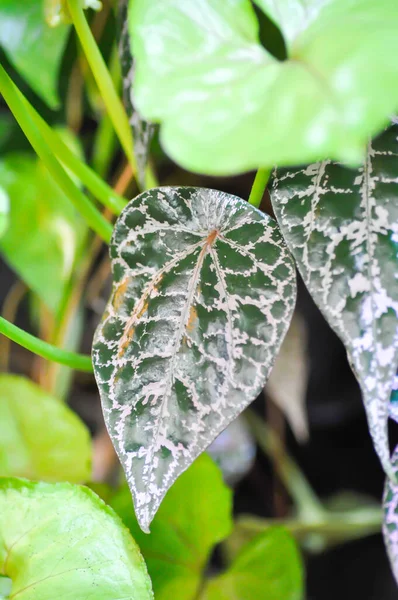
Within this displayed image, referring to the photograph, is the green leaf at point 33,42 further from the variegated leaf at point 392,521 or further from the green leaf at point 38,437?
the variegated leaf at point 392,521

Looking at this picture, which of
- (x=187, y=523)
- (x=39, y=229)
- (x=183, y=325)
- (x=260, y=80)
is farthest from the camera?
(x=39, y=229)

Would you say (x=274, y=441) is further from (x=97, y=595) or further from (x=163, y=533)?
(x=97, y=595)

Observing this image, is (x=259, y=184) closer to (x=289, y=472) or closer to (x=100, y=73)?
(x=100, y=73)

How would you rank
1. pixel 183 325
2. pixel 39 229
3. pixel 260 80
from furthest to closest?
pixel 39 229, pixel 183 325, pixel 260 80

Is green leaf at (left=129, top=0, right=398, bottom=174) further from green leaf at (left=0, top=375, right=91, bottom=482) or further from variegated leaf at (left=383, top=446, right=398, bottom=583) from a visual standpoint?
green leaf at (left=0, top=375, right=91, bottom=482)

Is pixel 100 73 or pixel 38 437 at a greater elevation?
pixel 100 73

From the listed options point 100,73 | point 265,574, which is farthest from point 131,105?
point 265,574

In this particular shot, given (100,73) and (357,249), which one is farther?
(100,73)

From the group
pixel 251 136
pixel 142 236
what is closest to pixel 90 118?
pixel 142 236
